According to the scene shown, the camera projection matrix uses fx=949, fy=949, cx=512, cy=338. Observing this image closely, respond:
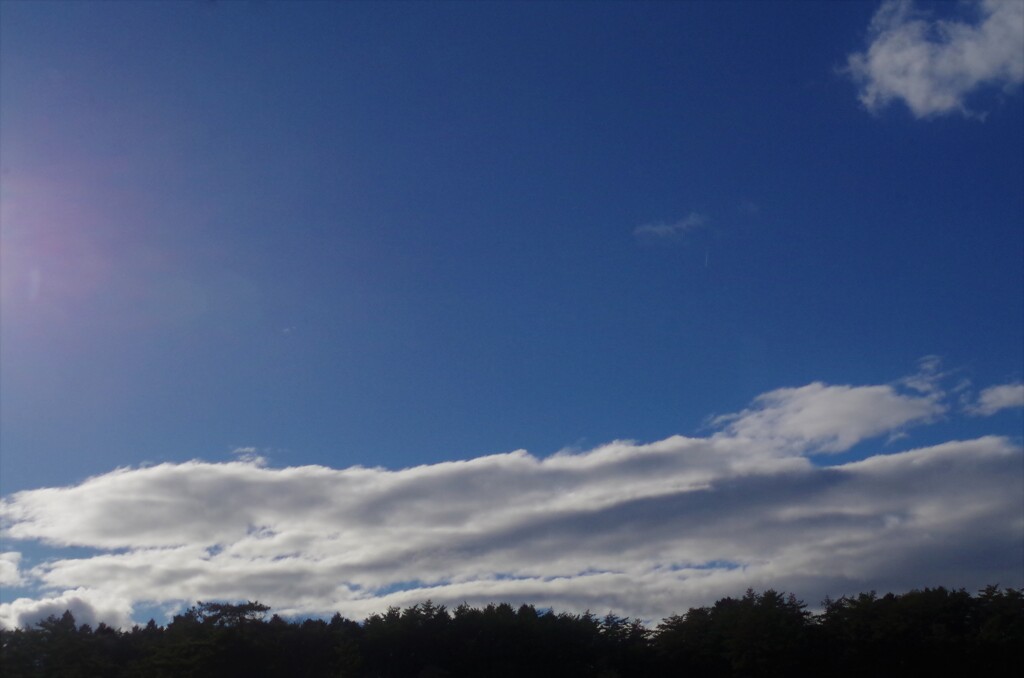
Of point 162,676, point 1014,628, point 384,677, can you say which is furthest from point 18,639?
point 1014,628

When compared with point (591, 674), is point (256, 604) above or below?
above

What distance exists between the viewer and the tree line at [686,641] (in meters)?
66.4

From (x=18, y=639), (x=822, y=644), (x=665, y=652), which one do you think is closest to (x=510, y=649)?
(x=665, y=652)

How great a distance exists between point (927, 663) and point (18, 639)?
61.2 meters

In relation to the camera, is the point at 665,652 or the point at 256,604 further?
the point at 665,652

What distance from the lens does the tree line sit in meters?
66.4

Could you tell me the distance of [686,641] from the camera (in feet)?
234

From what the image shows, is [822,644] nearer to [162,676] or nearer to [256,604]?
[256,604]

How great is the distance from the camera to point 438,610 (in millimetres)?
72062

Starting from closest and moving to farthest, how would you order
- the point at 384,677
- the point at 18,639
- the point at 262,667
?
the point at 18,639 < the point at 262,667 < the point at 384,677

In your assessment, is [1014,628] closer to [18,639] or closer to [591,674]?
[591,674]

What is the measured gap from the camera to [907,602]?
2788 inches

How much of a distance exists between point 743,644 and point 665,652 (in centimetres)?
655

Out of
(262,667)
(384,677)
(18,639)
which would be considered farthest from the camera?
(384,677)
